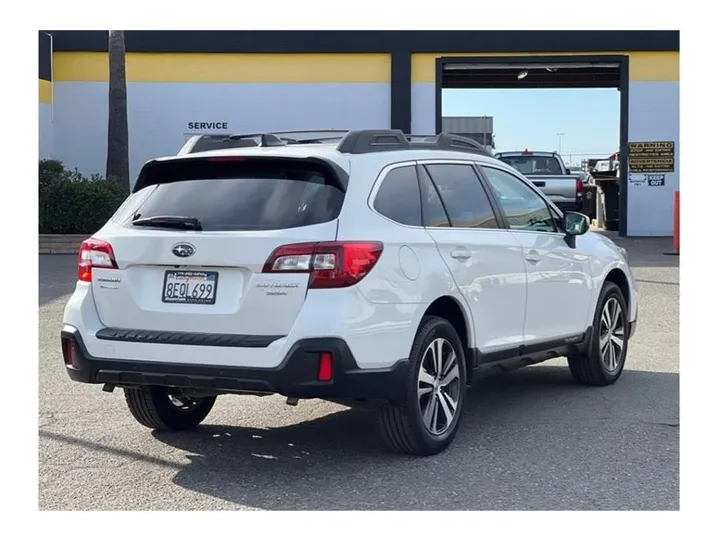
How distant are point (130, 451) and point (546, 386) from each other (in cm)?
340

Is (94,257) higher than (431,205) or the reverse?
the reverse

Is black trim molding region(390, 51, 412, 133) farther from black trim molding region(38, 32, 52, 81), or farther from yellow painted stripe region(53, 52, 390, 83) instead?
black trim molding region(38, 32, 52, 81)

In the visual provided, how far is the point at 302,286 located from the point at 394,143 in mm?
1392

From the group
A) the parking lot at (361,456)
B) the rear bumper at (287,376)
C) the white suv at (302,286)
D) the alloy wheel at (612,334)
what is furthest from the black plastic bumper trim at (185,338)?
the alloy wheel at (612,334)

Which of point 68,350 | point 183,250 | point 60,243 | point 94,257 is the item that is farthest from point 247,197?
point 60,243

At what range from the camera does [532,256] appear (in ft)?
22.4

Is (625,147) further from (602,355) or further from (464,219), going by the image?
(464,219)

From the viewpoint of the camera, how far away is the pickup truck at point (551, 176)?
78.2 ft

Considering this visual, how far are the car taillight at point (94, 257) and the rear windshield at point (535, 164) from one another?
19834mm

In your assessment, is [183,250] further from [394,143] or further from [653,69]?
[653,69]

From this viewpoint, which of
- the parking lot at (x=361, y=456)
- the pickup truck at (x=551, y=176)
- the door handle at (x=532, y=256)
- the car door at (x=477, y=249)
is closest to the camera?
the parking lot at (x=361, y=456)

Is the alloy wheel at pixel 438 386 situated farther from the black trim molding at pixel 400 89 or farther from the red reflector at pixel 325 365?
the black trim molding at pixel 400 89

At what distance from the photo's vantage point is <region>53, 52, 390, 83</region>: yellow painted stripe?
79.7 feet

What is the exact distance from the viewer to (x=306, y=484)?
526 centimetres
